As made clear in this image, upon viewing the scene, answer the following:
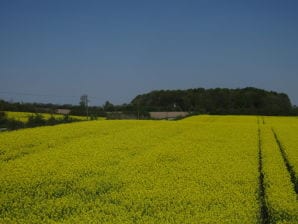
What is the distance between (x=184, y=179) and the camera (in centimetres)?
1184

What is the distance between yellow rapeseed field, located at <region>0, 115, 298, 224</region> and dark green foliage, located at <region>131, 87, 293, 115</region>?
58489 millimetres

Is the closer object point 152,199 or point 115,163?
point 152,199

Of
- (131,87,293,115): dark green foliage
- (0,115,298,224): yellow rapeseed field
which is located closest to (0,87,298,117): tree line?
(131,87,293,115): dark green foliage

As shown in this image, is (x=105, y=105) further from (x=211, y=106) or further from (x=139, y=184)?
(x=139, y=184)

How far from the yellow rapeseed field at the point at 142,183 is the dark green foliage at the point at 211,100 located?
58.5 m

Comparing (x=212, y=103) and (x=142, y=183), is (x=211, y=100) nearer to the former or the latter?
(x=212, y=103)

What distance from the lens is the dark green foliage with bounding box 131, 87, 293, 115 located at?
85219mm

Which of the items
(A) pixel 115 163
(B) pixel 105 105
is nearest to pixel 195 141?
(A) pixel 115 163

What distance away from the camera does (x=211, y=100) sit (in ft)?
301

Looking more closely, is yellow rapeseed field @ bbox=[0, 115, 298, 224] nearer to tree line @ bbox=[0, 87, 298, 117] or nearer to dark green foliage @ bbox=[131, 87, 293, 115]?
tree line @ bbox=[0, 87, 298, 117]

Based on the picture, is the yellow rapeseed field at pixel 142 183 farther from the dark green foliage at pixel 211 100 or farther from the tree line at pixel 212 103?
the dark green foliage at pixel 211 100

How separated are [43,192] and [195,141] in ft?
37.8

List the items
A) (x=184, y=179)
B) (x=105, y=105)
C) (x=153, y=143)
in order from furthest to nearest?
(x=105, y=105)
(x=153, y=143)
(x=184, y=179)

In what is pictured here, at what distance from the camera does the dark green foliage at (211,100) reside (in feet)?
280
